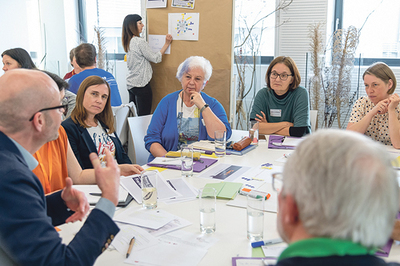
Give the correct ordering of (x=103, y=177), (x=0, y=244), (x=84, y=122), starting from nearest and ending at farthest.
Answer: (x=0, y=244), (x=103, y=177), (x=84, y=122)

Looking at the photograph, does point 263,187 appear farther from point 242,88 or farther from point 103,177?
point 242,88

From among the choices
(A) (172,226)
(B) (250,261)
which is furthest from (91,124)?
(B) (250,261)

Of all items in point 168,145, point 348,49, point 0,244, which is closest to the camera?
point 0,244

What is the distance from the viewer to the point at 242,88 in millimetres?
4945

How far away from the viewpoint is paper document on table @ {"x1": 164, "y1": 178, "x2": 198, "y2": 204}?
162 cm

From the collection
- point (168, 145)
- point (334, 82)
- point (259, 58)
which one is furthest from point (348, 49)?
point (168, 145)

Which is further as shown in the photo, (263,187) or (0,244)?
(263,187)

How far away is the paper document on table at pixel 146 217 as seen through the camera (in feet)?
4.46

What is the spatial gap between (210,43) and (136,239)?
332 cm

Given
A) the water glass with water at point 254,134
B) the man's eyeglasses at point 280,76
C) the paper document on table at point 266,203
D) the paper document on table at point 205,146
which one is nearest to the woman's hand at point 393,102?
the man's eyeglasses at point 280,76

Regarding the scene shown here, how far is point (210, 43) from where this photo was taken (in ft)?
13.7

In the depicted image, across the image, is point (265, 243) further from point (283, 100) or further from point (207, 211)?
point (283, 100)

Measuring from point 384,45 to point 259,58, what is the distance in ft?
5.47

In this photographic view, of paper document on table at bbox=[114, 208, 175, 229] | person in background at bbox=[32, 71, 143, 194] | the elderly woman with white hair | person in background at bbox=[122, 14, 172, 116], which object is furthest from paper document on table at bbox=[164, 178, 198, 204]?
person in background at bbox=[122, 14, 172, 116]
